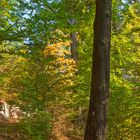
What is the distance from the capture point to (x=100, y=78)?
8.05 metres

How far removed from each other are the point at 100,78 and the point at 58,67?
530 cm

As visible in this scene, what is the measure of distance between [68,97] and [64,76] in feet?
2.77

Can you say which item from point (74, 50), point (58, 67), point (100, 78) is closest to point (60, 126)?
point (58, 67)

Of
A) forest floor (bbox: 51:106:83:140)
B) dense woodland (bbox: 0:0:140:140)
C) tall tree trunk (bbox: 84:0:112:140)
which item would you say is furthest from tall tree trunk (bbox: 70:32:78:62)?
tall tree trunk (bbox: 84:0:112:140)

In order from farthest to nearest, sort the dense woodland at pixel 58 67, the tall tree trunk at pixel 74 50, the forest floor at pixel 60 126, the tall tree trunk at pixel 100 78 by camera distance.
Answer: the tall tree trunk at pixel 74 50 → the forest floor at pixel 60 126 → the dense woodland at pixel 58 67 → the tall tree trunk at pixel 100 78

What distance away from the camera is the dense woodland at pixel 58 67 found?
10.6 meters

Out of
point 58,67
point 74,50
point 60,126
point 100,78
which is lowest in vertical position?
point 60,126

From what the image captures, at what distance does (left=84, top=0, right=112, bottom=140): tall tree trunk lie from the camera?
7.90 meters

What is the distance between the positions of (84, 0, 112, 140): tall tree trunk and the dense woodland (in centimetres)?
2

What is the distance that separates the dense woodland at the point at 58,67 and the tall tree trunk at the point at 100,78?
0.02 meters

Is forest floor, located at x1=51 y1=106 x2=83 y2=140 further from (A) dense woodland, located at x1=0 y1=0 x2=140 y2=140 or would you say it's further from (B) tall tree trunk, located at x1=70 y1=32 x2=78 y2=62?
(B) tall tree trunk, located at x1=70 y1=32 x2=78 y2=62

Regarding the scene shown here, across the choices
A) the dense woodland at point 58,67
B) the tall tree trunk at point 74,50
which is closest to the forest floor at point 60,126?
the dense woodland at point 58,67

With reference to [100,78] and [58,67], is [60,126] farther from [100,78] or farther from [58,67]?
[100,78]

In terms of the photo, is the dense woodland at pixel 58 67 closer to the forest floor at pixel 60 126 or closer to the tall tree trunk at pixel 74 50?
the forest floor at pixel 60 126
